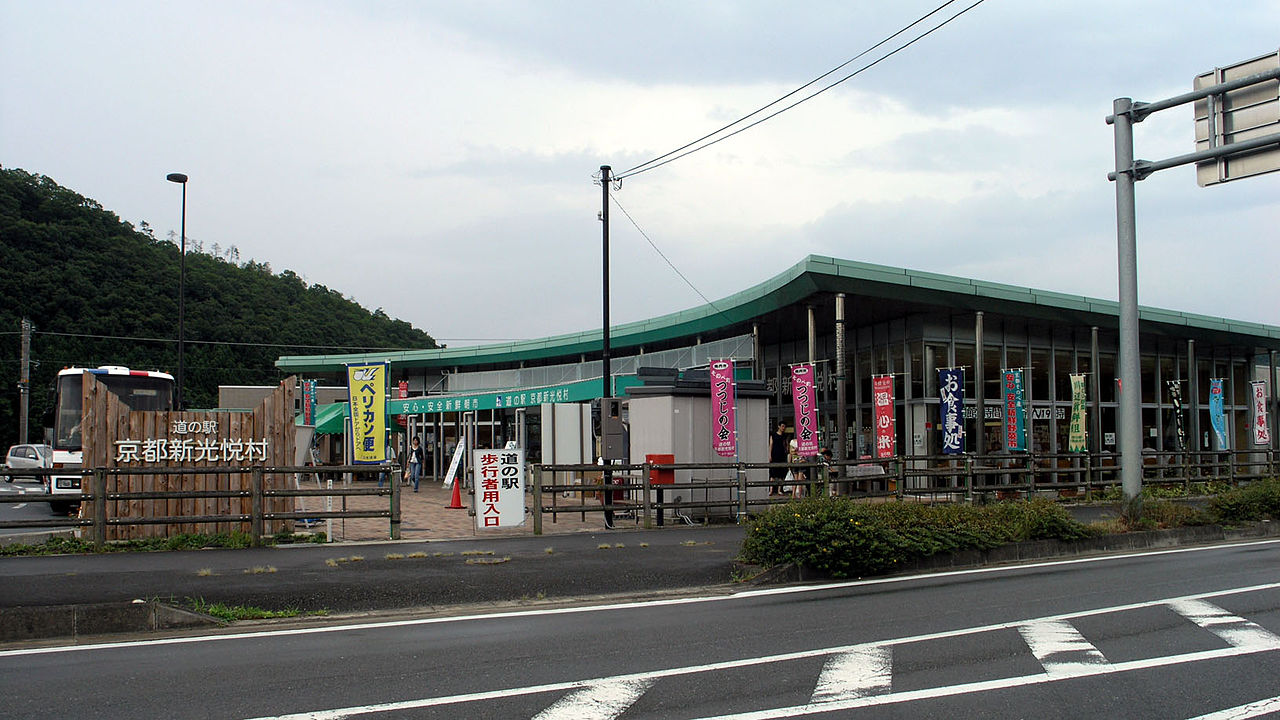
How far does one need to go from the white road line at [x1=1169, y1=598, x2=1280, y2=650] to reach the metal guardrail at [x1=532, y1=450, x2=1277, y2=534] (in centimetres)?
809

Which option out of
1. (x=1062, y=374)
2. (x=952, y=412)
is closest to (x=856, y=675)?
(x=952, y=412)

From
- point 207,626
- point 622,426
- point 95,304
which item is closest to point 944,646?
point 207,626

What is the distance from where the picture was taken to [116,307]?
52.0m

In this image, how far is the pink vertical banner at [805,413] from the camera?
21719 mm

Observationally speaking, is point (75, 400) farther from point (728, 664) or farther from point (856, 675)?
point (856, 675)

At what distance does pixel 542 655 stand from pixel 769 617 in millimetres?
2513

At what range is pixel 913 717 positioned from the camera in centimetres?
578

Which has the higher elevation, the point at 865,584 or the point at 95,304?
the point at 95,304

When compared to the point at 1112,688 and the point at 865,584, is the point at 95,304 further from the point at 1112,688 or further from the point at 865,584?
the point at 1112,688

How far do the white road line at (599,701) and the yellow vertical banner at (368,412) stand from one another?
10.6 metres

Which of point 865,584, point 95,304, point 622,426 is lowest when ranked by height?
point 865,584

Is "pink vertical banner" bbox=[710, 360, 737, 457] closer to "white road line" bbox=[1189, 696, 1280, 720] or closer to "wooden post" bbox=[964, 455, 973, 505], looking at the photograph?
"wooden post" bbox=[964, 455, 973, 505]

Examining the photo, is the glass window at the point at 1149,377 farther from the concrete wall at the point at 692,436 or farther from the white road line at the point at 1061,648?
the white road line at the point at 1061,648

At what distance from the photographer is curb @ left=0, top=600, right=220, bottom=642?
27.0ft
